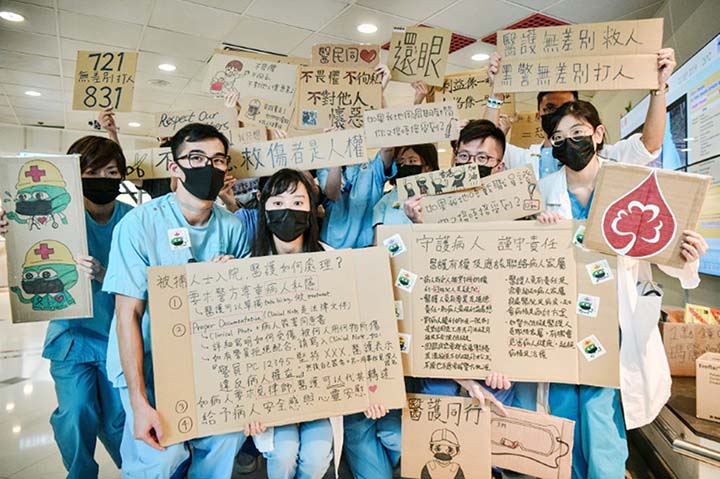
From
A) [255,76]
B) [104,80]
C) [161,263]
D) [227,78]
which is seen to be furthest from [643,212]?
[104,80]

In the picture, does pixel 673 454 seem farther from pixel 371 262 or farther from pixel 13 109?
pixel 13 109

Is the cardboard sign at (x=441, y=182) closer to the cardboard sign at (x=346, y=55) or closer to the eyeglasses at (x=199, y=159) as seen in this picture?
the eyeglasses at (x=199, y=159)

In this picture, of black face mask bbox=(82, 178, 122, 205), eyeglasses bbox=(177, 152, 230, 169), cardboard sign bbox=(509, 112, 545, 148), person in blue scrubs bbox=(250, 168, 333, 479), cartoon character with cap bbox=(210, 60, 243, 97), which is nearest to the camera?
person in blue scrubs bbox=(250, 168, 333, 479)

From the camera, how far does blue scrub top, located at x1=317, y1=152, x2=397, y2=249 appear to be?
2.28 m

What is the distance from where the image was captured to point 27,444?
2678 mm

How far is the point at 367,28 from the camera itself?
4.42 meters

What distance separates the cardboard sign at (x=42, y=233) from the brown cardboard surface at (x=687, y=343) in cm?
276

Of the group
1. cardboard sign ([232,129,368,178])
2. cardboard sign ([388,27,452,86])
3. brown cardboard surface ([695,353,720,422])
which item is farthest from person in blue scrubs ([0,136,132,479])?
→ brown cardboard surface ([695,353,720,422])

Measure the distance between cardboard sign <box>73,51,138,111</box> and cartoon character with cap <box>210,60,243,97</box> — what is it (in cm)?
40

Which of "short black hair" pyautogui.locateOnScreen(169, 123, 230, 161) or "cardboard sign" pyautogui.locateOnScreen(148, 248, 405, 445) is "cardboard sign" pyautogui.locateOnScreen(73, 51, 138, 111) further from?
"cardboard sign" pyautogui.locateOnScreen(148, 248, 405, 445)

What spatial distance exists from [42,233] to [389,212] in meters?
1.47

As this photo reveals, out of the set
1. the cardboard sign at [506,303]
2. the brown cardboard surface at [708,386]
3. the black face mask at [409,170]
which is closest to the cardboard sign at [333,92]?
the black face mask at [409,170]

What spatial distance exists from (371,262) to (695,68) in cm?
267

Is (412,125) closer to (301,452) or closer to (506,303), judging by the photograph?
(506,303)
